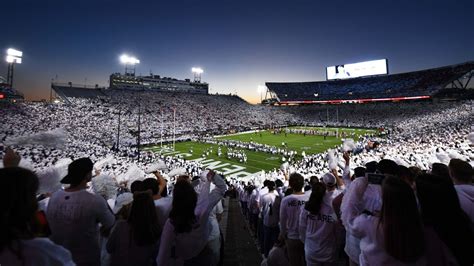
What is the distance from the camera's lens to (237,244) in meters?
5.75

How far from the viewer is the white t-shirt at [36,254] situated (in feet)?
4.04

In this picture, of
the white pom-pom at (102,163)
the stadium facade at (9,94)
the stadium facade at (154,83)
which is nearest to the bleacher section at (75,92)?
the stadium facade at (9,94)

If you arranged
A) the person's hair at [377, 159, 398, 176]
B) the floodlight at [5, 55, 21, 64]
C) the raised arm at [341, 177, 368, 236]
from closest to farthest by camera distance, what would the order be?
the raised arm at [341, 177, 368, 236] → the person's hair at [377, 159, 398, 176] → the floodlight at [5, 55, 21, 64]

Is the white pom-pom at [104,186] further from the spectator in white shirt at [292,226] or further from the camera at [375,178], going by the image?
the camera at [375,178]

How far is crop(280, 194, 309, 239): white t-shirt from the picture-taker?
131 inches

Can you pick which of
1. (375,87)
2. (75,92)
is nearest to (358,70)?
(375,87)

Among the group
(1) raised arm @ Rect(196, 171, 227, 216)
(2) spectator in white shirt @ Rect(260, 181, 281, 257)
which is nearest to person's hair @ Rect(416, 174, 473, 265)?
(1) raised arm @ Rect(196, 171, 227, 216)

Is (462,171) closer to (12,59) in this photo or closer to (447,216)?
(447,216)

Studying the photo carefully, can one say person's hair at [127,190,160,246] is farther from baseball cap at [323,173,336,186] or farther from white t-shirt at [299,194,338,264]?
baseball cap at [323,173,336,186]

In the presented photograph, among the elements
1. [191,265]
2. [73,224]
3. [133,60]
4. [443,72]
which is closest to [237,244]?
[191,265]

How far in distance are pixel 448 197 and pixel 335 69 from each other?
7774cm

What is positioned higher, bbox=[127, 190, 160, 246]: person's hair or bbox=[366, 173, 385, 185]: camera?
bbox=[366, 173, 385, 185]: camera

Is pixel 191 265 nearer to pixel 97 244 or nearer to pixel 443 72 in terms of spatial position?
pixel 97 244

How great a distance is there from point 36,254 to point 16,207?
0.88 ft
